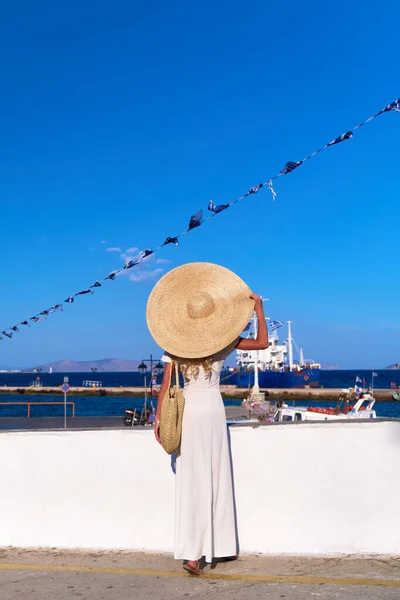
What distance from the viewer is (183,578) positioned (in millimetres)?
4020

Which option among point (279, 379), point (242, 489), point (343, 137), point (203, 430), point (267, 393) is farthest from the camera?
point (279, 379)

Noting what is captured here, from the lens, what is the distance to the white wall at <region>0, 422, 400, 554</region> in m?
4.34

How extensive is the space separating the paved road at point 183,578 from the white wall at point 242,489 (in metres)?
0.15

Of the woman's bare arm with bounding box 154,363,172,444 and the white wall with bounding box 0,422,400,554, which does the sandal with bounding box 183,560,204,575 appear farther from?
the woman's bare arm with bounding box 154,363,172,444

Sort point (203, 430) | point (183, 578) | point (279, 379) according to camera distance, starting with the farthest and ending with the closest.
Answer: point (279, 379) < point (203, 430) < point (183, 578)

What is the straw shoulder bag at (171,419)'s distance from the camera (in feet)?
13.4

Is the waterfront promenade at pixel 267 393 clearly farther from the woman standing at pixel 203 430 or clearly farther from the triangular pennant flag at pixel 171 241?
the woman standing at pixel 203 430

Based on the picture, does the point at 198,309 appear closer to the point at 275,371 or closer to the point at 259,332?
the point at 259,332

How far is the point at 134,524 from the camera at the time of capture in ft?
15.2

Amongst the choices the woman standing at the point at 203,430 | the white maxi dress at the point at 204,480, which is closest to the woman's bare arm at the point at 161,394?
the woman standing at the point at 203,430

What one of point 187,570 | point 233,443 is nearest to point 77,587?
point 187,570

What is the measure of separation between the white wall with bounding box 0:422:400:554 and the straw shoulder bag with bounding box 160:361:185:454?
0.54 meters

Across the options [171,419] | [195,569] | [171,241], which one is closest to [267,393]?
[171,241]

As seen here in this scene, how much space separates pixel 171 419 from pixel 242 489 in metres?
0.87
